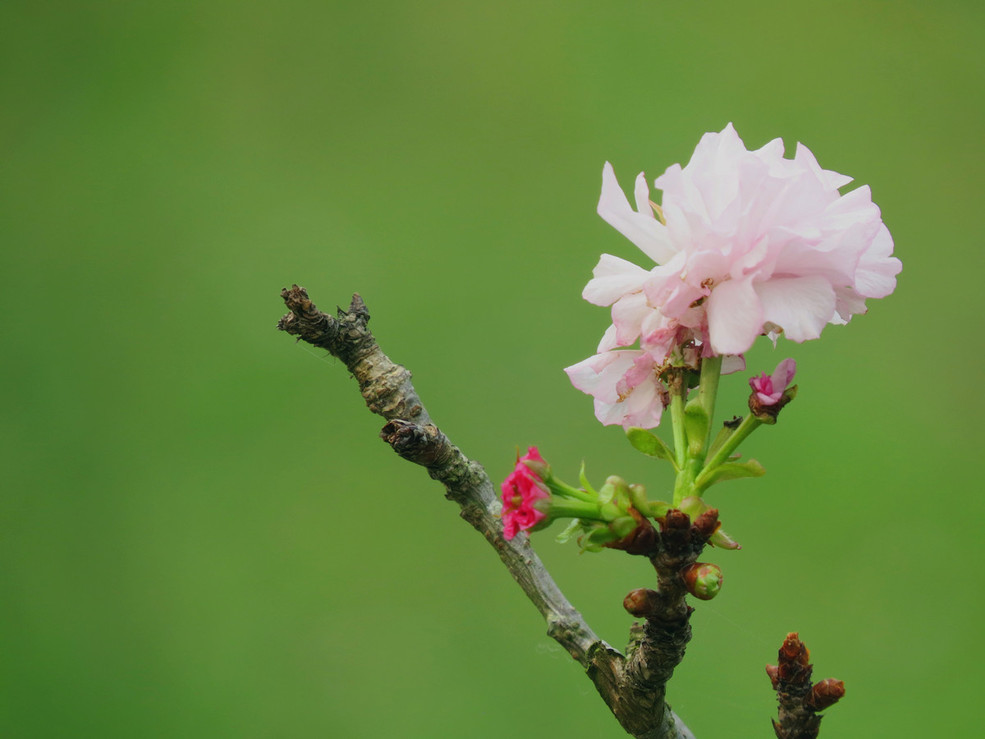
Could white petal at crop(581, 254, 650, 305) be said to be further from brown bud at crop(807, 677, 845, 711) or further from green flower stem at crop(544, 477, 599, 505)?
brown bud at crop(807, 677, 845, 711)

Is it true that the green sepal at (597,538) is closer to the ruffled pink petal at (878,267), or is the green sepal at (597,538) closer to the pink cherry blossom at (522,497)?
the pink cherry blossom at (522,497)

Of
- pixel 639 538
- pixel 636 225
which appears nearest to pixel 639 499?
pixel 639 538

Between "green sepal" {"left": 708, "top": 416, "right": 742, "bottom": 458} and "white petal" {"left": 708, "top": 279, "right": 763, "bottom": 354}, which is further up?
"white petal" {"left": 708, "top": 279, "right": 763, "bottom": 354}

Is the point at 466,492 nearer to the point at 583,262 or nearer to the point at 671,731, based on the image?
the point at 671,731

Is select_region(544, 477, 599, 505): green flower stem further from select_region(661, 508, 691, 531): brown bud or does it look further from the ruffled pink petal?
the ruffled pink petal

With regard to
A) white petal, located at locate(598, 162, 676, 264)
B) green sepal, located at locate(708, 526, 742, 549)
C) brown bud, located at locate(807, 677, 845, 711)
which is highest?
white petal, located at locate(598, 162, 676, 264)

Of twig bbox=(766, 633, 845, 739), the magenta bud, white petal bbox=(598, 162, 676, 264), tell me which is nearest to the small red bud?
twig bbox=(766, 633, 845, 739)

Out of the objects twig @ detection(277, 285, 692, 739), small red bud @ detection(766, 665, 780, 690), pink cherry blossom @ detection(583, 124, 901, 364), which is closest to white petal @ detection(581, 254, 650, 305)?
pink cherry blossom @ detection(583, 124, 901, 364)
